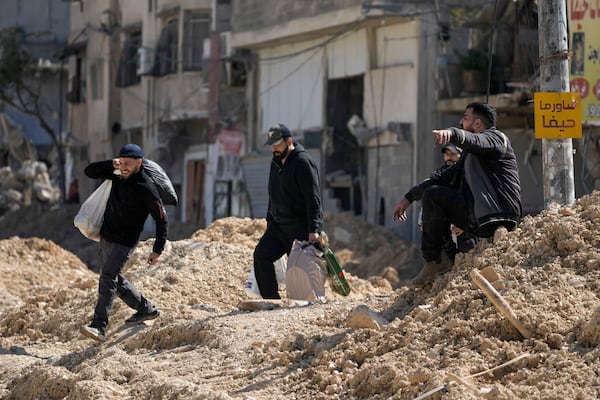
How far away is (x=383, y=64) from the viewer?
26219 mm

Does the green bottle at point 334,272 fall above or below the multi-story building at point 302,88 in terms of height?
below

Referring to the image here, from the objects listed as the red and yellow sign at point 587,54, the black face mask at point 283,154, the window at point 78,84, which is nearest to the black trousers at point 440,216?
the black face mask at point 283,154

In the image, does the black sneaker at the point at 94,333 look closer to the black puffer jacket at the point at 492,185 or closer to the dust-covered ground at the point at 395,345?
the dust-covered ground at the point at 395,345

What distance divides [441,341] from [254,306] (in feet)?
10.6

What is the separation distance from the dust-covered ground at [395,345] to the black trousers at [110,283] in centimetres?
24

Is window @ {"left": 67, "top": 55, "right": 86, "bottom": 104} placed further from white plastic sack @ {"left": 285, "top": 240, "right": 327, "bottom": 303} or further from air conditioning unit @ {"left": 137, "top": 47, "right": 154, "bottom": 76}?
white plastic sack @ {"left": 285, "top": 240, "right": 327, "bottom": 303}

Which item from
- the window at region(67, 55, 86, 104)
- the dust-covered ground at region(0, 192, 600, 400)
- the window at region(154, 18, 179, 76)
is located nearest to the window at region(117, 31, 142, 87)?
the window at region(154, 18, 179, 76)

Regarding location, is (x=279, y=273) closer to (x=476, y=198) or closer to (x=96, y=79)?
(x=476, y=198)

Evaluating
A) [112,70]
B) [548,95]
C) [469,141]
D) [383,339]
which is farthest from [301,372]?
[112,70]

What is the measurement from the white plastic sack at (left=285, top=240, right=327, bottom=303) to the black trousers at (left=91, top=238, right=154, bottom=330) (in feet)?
4.55

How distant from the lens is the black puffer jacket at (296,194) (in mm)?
11359

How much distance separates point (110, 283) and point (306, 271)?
1680mm

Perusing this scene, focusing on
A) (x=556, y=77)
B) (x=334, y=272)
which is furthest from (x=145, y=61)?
(x=556, y=77)

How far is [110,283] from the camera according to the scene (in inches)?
450
